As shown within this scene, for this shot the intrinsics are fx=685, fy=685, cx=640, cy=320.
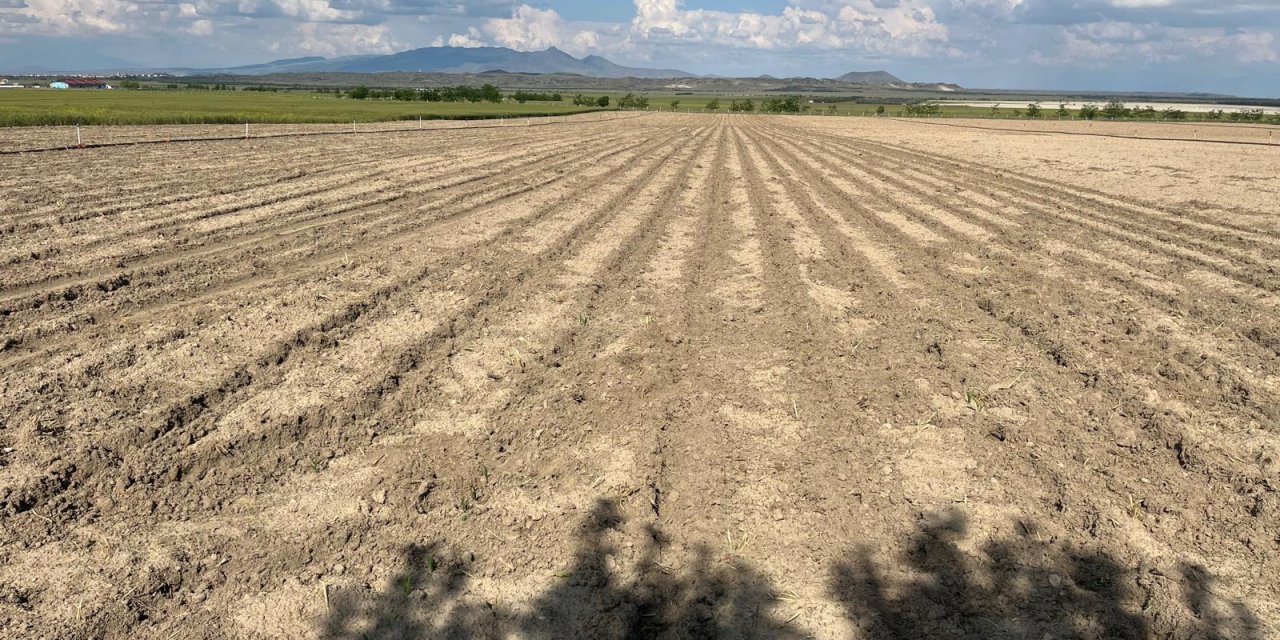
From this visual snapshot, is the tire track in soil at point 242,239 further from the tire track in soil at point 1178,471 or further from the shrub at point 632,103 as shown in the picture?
the shrub at point 632,103

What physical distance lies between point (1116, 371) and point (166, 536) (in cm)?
773

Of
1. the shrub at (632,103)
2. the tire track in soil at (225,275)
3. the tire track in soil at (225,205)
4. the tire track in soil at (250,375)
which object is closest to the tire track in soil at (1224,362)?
the tire track in soil at (250,375)

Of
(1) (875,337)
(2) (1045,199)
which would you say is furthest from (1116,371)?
(2) (1045,199)

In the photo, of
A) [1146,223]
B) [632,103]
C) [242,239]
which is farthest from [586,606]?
[632,103]

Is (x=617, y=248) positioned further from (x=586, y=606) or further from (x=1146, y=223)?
(x=1146, y=223)

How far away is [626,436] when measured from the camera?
5.25 meters

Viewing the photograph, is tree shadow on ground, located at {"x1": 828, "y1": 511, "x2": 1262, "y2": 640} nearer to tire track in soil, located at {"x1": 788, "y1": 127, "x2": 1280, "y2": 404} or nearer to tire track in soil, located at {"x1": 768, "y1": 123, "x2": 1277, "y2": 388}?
tire track in soil, located at {"x1": 788, "y1": 127, "x2": 1280, "y2": 404}

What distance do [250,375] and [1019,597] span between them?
5.96 meters

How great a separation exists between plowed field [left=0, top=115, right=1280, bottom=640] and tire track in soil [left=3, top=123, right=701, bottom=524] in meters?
0.03

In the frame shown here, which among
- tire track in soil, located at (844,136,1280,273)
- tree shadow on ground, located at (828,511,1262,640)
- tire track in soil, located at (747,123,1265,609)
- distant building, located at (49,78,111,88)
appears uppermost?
distant building, located at (49,78,111,88)

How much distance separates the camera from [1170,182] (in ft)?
68.4

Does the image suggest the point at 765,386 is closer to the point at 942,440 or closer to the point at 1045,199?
the point at 942,440

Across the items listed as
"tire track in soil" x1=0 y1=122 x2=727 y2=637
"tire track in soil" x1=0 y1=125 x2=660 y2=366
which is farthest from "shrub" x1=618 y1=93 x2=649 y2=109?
"tire track in soil" x1=0 y1=125 x2=660 y2=366

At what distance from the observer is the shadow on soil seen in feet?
11.2
